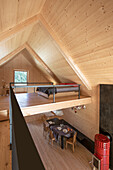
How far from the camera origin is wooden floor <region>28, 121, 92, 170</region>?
3.33 m

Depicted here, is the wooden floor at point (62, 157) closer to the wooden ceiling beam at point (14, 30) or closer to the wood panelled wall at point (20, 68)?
the wooden ceiling beam at point (14, 30)

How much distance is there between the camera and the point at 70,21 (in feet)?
7.54

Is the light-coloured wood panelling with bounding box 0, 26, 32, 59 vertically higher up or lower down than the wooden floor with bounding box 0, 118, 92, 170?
higher up

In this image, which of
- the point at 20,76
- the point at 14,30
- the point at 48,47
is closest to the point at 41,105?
the point at 14,30

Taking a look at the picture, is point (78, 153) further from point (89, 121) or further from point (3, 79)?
point (3, 79)

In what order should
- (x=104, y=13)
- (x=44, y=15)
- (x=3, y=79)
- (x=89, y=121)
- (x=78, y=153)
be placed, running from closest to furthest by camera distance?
(x=104, y=13)
(x=44, y=15)
(x=78, y=153)
(x=89, y=121)
(x=3, y=79)

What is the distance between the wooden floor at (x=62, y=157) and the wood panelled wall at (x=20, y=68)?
4.49 meters

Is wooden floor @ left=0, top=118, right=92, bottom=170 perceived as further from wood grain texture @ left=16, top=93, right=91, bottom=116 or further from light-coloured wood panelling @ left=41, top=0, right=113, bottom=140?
light-coloured wood panelling @ left=41, top=0, right=113, bottom=140

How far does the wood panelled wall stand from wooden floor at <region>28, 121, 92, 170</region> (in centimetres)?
449

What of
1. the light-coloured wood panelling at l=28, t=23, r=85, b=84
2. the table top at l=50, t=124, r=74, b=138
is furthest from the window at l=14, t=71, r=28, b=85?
the table top at l=50, t=124, r=74, b=138

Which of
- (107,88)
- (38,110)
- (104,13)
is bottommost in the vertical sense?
(38,110)

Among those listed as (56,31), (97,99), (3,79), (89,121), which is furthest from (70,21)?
(3,79)

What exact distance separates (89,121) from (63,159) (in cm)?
178

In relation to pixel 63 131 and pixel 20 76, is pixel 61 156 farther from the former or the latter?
pixel 20 76
